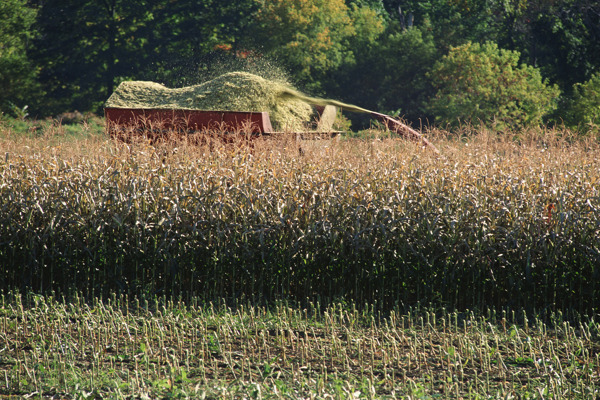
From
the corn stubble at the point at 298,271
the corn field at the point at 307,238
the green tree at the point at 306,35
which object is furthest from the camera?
the green tree at the point at 306,35

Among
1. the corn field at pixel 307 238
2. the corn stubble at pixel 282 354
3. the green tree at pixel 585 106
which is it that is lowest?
the corn stubble at pixel 282 354

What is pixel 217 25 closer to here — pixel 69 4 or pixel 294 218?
pixel 69 4

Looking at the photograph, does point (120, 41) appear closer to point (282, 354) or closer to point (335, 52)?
point (335, 52)

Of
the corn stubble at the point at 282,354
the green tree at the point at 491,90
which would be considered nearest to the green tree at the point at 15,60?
the green tree at the point at 491,90

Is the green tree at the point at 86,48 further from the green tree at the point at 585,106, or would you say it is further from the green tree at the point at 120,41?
the green tree at the point at 585,106

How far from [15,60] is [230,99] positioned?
15.5 metres

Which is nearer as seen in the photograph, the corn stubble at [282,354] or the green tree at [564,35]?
the corn stubble at [282,354]

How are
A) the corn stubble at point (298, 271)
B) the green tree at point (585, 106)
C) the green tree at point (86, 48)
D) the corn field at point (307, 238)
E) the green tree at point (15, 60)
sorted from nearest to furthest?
the corn stubble at point (298, 271), the corn field at point (307, 238), the green tree at point (585, 106), the green tree at point (15, 60), the green tree at point (86, 48)

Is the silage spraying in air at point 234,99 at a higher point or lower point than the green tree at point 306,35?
lower

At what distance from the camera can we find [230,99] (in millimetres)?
8992

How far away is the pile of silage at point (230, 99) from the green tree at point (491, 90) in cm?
873

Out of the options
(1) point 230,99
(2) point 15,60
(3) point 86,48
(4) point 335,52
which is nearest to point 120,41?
(3) point 86,48

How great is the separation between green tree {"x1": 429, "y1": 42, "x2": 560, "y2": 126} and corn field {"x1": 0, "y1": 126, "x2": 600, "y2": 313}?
11672mm

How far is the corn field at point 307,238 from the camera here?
16.6 ft
